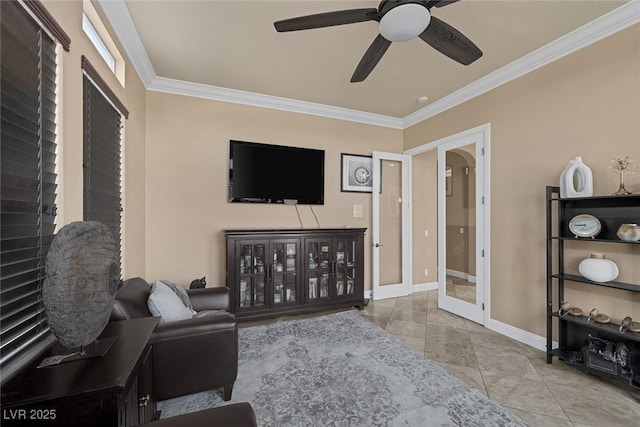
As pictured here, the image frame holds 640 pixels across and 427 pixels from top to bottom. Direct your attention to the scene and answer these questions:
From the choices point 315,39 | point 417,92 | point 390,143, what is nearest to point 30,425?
point 315,39

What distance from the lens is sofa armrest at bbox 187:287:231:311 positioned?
2.62 m

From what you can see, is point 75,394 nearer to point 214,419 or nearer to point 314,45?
point 214,419

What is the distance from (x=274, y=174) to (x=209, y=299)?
194 centimetres

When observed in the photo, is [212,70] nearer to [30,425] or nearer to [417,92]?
[417,92]

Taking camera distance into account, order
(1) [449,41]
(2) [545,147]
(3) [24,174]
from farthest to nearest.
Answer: (2) [545,147] < (1) [449,41] < (3) [24,174]

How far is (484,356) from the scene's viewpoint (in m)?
2.72

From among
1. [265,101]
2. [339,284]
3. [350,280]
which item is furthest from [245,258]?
[265,101]

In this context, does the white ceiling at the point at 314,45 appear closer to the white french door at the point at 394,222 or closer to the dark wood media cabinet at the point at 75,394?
the white french door at the point at 394,222

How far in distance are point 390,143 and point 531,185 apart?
7.63ft

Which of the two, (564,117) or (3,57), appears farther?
(564,117)

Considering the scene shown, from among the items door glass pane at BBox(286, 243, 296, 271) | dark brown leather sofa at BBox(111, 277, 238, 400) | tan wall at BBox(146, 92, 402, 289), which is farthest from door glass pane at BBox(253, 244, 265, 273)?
dark brown leather sofa at BBox(111, 277, 238, 400)

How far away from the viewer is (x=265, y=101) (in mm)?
3957

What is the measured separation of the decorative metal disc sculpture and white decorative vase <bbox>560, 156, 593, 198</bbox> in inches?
133

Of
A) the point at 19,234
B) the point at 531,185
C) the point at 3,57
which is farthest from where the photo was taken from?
the point at 531,185
